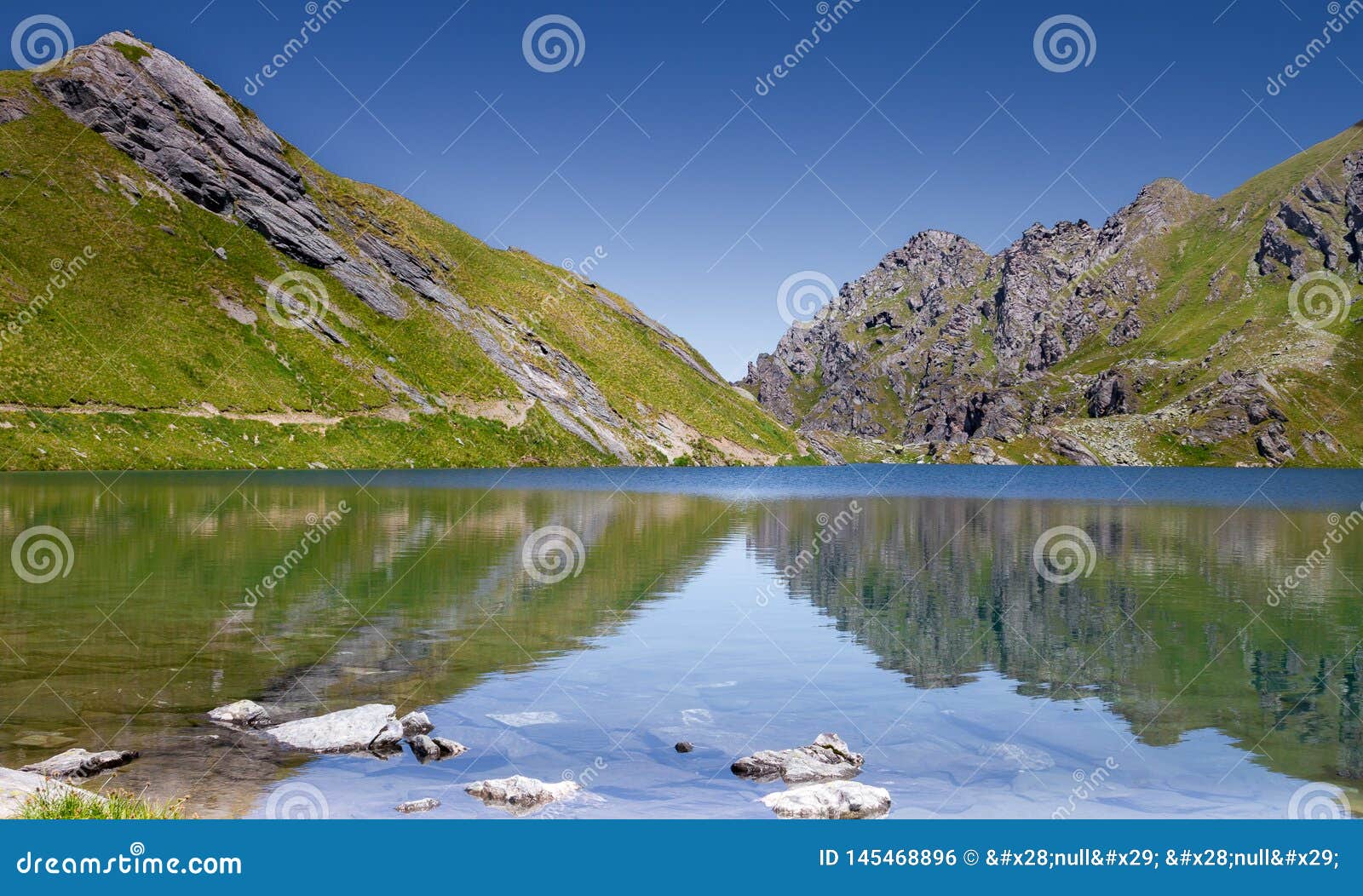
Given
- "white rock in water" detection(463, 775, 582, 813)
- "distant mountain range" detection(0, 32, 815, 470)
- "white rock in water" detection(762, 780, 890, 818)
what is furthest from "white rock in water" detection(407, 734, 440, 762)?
"distant mountain range" detection(0, 32, 815, 470)

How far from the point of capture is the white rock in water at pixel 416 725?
67.6 ft

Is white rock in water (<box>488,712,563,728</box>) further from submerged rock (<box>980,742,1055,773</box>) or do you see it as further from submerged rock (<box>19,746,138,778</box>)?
submerged rock (<box>980,742,1055,773</box>)

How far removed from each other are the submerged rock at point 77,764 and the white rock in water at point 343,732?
123 inches

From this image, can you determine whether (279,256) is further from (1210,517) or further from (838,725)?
(838,725)

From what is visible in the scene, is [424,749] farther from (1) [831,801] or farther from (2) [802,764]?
(1) [831,801]

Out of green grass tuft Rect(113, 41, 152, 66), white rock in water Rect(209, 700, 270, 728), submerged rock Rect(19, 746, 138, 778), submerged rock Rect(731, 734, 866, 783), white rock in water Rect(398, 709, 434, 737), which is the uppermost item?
green grass tuft Rect(113, 41, 152, 66)

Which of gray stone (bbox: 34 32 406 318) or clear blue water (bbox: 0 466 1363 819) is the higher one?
gray stone (bbox: 34 32 406 318)

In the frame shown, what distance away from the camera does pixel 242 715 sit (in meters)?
21.2

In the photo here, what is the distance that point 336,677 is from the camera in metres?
25.5

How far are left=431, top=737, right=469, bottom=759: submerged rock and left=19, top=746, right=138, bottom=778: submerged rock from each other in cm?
586

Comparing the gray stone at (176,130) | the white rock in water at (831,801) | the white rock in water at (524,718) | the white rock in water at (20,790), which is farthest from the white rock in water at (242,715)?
the gray stone at (176,130)

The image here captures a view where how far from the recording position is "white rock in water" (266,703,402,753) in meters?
19.5

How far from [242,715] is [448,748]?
17.8 feet

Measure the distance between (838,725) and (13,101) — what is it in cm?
20701
